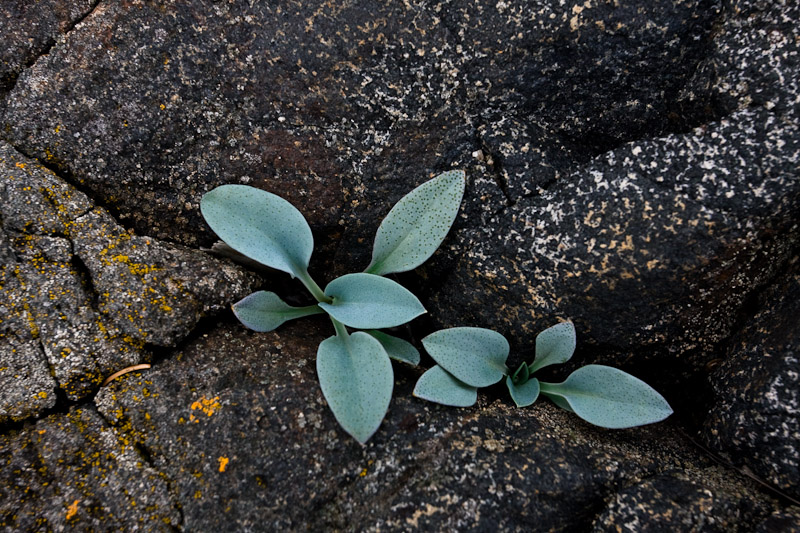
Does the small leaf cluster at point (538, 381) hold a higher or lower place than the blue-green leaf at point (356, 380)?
higher

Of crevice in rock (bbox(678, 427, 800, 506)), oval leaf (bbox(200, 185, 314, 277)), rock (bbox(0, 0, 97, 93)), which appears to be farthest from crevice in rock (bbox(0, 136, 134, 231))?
crevice in rock (bbox(678, 427, 800, 506))

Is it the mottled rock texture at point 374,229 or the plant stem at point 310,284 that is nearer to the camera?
the mottled rock texture at point 374,229

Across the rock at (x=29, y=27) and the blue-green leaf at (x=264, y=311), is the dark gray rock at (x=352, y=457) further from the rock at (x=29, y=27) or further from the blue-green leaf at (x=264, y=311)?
the rock at (x=29, y=27)

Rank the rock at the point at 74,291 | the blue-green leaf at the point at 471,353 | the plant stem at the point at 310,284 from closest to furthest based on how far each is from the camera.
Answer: the rock at the point at 74,291, the blue-green leaf at the point at 471,353, the plant stem at the point at 310,284

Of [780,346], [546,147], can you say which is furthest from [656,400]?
[546,147]

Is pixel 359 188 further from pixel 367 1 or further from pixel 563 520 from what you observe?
pixel 563 520

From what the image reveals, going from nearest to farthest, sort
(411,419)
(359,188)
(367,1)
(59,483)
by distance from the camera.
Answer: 1. (59,483)
2. (411,419)
3. (367,1)
4. (359,188)

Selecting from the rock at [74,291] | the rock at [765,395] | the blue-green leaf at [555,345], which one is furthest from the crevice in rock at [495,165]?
the rock at [74,291]
